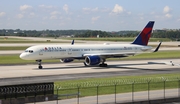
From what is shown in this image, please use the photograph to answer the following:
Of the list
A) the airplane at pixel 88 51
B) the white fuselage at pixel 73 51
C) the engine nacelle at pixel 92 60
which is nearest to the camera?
the white fuselage at pixel 73 51

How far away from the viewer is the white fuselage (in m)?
57.9

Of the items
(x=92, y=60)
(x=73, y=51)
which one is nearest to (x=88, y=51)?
(x=73, y=51)

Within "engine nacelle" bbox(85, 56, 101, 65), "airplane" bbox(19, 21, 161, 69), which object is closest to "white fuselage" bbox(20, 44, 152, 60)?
"airplane" bbox(19, 21, 161, 69)

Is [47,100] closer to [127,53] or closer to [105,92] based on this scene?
[105,92]

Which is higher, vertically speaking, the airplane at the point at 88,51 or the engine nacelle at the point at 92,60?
the airplane at the point at 88,51

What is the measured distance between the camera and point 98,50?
65.0 meters

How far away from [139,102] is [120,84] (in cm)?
907

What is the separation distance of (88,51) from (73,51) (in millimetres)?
3388

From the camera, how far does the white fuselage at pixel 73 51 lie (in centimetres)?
5788

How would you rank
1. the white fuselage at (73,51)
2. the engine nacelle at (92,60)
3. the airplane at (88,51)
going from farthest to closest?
the engine nacelle at (92,60) → the airplane at (88,51) → the white fuselage at (73,51)

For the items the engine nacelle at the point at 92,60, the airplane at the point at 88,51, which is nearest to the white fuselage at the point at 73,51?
the airplane at the point at 88,51

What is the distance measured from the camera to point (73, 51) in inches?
2414

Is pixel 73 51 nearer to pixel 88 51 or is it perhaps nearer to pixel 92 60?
pixel 88 51

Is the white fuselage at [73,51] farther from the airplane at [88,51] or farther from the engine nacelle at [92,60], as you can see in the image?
the engine nacelle at [92,60]
